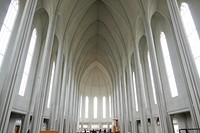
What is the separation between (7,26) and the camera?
31.9 feet

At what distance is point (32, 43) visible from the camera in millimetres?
14164

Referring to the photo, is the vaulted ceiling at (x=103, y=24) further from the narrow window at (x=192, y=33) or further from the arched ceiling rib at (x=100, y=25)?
the narrow window at (x=192, y=33)

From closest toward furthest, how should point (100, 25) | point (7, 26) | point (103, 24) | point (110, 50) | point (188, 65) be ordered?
point (188, 65)
point (7, 26)
point (103, 24)
point (100, 25)
point (110, 50)

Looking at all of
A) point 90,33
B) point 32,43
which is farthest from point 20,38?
point 90,33

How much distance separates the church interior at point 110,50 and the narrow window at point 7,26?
64mm

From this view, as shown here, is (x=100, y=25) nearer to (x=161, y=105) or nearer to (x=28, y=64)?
(x=28, y=64)

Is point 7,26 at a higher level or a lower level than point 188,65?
higher

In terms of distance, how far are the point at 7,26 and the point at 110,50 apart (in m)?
19.3

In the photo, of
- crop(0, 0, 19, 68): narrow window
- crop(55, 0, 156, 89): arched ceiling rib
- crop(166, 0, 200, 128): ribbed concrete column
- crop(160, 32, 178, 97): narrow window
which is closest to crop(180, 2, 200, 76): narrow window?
crop(166, 0, 200, 128): ribbed concrete column

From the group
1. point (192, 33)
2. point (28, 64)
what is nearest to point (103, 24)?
point (28, 64)

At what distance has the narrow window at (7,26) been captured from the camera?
30.5 feet

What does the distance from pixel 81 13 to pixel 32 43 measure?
8020mm

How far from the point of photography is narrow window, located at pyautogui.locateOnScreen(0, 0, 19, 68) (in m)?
9.28

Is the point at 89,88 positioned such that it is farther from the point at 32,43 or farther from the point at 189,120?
the point at 189,120
